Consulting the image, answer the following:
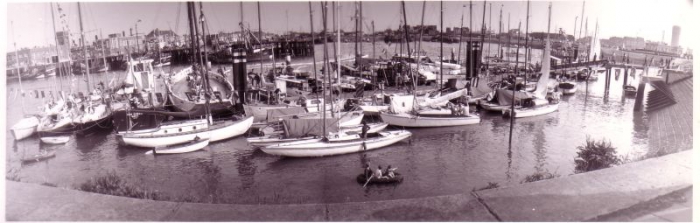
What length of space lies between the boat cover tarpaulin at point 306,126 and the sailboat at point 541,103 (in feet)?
31.8

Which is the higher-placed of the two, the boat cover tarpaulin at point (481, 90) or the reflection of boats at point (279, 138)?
the boat cover tarpaulin at point (481, 90)

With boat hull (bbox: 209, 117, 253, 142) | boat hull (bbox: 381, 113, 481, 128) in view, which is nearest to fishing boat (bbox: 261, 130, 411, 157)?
boat hull (bbox: 209, 117, 253, 142)

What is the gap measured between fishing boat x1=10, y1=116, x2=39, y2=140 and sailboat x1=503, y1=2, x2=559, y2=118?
1873 cm

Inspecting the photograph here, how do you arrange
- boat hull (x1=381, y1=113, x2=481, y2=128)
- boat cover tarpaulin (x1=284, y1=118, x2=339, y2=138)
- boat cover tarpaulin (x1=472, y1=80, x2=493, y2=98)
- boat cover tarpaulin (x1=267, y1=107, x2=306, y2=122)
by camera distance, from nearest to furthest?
boat cover tarpaulin (x1=284, y1=118, x2=339, y2=138)
boat cover tarpaulin (x1=267, y1=107, x2=306, y2=122)
boat hull (x1=381, y1=113, x2=481, y2=128)
boat cover tarpaulin (x1=472, y1=80, x2=493, y2=98)

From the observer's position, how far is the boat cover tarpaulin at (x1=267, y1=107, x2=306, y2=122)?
16.8m

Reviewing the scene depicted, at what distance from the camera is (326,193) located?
10.6 metres

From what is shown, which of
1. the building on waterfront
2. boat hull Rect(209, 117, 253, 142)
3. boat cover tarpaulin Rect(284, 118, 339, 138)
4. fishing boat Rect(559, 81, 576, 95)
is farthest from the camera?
fishing boat Rect(559, 81, 576, 95)

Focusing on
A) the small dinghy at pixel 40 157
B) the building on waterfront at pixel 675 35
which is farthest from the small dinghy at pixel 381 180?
the small dinghy at pixel 40 157

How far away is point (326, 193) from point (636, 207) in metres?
7.14

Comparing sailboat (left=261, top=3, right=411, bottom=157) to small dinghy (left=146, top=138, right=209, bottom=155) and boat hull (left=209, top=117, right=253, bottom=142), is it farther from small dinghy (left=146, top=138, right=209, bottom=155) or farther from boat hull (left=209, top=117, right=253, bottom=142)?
boat hull (left=209, top=117, right=253, bottom=142)

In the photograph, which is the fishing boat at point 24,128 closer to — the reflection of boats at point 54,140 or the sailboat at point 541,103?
the reflection of boats at point 54,140

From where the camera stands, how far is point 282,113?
17.1 m

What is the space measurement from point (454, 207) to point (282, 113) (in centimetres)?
1311

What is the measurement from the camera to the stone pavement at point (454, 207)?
4379 millimetres
